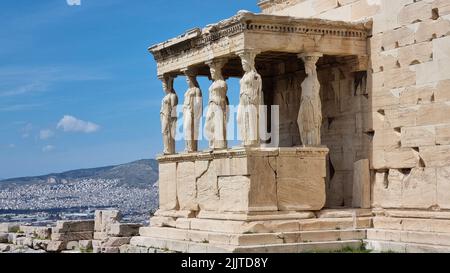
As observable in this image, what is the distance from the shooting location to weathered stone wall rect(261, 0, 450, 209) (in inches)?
605

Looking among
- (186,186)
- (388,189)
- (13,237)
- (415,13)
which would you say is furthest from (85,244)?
(415,13)

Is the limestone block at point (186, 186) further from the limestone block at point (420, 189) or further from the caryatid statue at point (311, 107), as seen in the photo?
the limestone block at point (420, 189)

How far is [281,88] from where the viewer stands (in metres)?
19.2

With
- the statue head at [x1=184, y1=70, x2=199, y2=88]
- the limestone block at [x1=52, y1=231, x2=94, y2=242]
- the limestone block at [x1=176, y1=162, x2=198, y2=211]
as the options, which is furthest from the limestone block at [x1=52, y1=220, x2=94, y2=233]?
the statue head at [x1=184, y1=70, x2=199, y2=88]

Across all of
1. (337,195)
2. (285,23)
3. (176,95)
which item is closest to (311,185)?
(337,195)

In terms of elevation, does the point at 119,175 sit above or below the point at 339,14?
below

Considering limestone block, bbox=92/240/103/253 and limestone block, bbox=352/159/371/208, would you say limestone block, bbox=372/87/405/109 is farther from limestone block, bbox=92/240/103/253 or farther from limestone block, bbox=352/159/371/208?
limestone block, bbox=92/240/103/253

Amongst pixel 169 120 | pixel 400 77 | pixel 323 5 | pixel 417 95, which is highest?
pixel 323 5

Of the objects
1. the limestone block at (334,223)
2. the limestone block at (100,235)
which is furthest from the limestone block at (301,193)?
the limestone block at (100,235)

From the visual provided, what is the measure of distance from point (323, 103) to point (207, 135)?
245 centimetres

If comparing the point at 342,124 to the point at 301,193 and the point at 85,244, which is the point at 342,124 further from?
the point at 85,244

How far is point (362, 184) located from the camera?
55.7 feet

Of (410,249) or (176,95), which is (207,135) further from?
(410,249)

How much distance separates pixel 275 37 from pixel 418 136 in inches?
121
